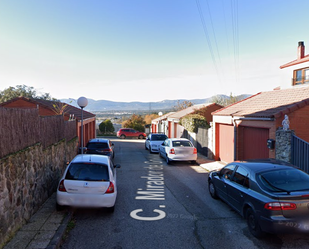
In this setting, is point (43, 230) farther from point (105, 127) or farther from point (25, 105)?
point (105, 127)

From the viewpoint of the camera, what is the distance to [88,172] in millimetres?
6871

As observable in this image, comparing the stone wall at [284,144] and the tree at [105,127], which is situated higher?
the stone wall at [284,144]

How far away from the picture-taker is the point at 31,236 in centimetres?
532

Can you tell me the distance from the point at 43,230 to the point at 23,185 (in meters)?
1.13

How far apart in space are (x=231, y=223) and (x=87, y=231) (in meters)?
3.33

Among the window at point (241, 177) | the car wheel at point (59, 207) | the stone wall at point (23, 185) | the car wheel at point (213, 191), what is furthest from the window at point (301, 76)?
the car wheel at point (59, 207)

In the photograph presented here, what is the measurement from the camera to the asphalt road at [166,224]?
5.30 metres

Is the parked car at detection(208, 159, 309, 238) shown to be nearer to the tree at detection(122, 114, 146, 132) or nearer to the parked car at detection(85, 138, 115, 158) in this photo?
the parked car at detection(85, 138, 115, 158)

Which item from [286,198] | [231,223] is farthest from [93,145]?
[286,198]

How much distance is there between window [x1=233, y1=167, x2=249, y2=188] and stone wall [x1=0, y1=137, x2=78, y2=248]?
500cm

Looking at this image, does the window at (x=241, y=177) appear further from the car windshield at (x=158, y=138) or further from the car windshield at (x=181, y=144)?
the car windshield at (x=158, y=138)

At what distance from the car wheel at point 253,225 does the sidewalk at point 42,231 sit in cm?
389

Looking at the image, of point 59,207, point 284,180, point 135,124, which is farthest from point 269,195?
point 135,124

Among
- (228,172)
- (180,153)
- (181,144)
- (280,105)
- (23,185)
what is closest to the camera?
(23,185)
